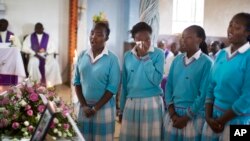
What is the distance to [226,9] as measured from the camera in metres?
9.75

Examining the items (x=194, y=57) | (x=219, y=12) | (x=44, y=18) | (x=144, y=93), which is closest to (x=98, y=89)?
(x=144, y=93)

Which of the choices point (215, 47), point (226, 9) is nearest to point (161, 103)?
point (215, 47)

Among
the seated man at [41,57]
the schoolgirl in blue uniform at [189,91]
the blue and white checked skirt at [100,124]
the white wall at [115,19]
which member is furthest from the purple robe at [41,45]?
the schoolgirl in blue uniform at [189,91]

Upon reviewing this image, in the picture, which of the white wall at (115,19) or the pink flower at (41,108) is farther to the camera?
the white wall at (115,19)

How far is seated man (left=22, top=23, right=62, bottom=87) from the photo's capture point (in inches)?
295

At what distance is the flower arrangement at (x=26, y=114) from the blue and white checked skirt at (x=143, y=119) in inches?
30.3

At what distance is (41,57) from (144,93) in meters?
5.16

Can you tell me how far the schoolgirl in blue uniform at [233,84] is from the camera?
86.7 inches

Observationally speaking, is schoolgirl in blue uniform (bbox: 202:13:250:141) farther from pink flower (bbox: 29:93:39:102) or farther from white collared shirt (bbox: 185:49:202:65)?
pink flower (bbox: 29:93:39:102)

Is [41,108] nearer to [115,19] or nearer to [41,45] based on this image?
[41,45]

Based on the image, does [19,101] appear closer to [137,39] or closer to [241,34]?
[137,39]

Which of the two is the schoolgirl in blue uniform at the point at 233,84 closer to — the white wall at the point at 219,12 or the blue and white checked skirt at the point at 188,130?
the blue and white checked skirt at the point at 188,130

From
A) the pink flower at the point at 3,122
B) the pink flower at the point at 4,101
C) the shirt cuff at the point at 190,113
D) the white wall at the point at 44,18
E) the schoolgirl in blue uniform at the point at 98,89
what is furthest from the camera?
the white wall at the point at 44,18

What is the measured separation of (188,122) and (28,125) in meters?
1.15
